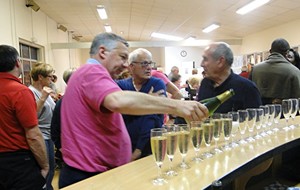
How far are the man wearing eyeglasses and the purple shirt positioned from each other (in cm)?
66

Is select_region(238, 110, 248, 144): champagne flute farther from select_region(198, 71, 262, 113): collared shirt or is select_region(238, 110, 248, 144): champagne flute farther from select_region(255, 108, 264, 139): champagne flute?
select_region(198, 71, 262, 113): collared shirt

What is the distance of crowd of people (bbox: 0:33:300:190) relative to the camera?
1.25 meters

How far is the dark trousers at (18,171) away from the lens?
6.43ft

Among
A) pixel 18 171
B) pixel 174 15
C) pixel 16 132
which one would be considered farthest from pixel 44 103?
pixel 174 15

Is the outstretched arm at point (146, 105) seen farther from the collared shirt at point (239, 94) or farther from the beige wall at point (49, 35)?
the beige wall at point (49, 35)

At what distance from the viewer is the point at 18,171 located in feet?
6.49

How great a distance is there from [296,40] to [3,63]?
781 centimetres

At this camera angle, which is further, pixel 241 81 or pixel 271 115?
pixel 241 81

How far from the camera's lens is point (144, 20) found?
9734mm

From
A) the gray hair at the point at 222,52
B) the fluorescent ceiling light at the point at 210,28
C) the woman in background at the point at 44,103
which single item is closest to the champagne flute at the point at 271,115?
the gray hair at the point at 222,52

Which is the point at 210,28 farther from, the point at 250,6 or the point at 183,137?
the point at 183,137

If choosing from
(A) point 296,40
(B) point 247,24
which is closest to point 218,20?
(B) point 247,24

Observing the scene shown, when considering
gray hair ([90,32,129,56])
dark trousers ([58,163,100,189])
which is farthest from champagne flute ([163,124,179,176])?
gray hair ([90,32,129,56])

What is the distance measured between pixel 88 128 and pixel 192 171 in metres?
0.50
